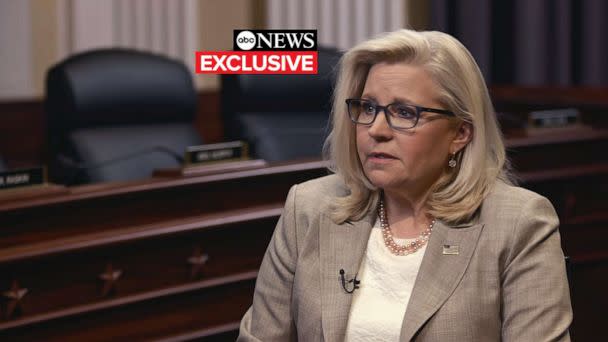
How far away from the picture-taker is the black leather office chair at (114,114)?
3.04 m

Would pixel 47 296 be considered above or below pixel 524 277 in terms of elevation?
below

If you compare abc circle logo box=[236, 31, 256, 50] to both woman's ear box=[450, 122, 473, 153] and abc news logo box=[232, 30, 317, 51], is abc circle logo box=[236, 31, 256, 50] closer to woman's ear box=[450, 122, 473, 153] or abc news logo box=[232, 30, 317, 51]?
abc news logo box=[232, 30, 317, 51]

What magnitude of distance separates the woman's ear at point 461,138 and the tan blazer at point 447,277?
8cm

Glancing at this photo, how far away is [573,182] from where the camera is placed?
3000 millimetres

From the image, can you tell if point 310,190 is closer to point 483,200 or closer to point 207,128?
point 483,200

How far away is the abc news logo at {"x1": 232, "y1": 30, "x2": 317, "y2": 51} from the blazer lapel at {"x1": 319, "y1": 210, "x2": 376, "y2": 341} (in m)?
0.75

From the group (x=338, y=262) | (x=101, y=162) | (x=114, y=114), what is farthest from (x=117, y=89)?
(x=338, y=262)

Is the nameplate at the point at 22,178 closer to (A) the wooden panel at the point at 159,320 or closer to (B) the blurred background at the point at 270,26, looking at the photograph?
(A) the wooden panel at the point at 159,320

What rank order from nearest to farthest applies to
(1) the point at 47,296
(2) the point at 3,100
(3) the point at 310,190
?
(3) the point at 310,190, (1) the point at 47,296, (2) the point at 3,100

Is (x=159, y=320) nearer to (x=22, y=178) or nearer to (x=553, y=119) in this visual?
(x=22, y=178)

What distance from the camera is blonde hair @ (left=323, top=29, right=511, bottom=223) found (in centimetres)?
147

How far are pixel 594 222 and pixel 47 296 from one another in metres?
1.66

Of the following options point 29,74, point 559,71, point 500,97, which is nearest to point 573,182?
point 500,97

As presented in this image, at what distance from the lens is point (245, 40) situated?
2.27 metres
